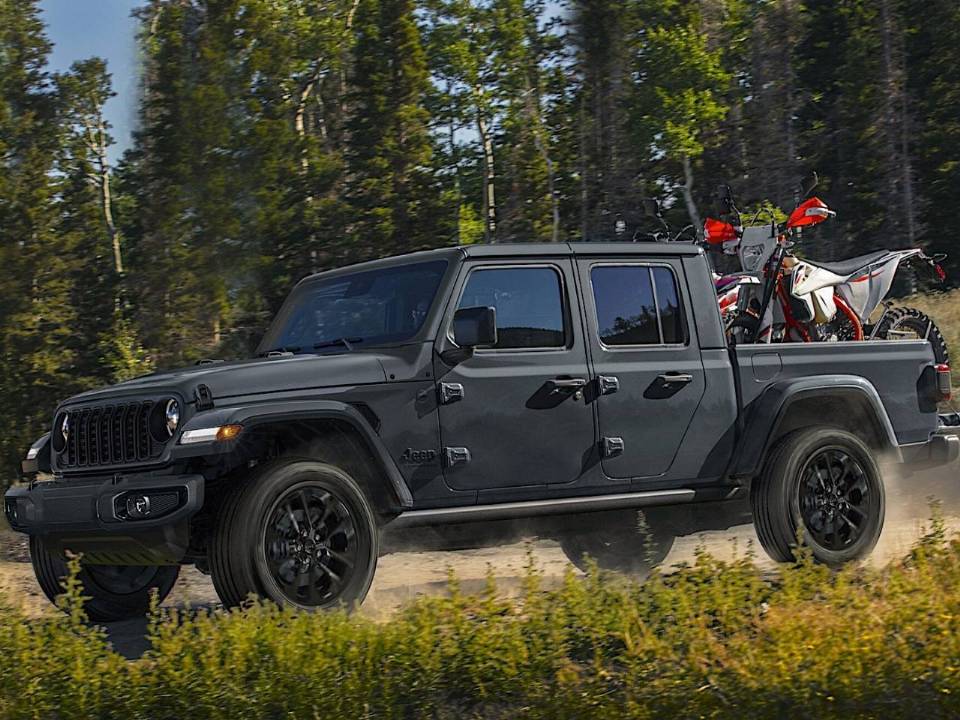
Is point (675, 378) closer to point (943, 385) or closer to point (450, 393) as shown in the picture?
point (450, 393)

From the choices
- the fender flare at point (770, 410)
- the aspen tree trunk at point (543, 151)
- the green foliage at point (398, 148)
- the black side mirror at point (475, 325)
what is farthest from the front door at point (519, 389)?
the aspen tree trunk at point (543, 151)

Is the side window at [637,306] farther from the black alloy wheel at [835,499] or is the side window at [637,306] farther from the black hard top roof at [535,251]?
the black alloy wheel at [835,499]

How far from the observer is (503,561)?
10.2 m

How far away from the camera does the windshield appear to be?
7.08 meters

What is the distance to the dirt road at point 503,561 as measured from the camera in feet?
27.4

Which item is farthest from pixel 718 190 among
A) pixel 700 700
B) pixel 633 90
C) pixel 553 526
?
pixel 633 90

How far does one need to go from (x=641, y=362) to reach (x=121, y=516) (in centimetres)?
292

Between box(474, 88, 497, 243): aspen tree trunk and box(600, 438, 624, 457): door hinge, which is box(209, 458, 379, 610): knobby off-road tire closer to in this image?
box(600, 438, 624, 457): door hinge

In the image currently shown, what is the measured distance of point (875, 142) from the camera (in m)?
47.8

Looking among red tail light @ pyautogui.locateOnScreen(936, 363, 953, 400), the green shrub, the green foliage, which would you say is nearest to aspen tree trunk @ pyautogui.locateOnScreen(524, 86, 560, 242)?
the green foliage

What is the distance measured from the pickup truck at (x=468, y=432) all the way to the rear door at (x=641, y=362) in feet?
0.04

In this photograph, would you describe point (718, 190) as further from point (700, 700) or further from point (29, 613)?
point (700, 700)

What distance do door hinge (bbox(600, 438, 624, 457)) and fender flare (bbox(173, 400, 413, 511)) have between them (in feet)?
3.82

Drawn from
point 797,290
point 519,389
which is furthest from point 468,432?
point 797,290
